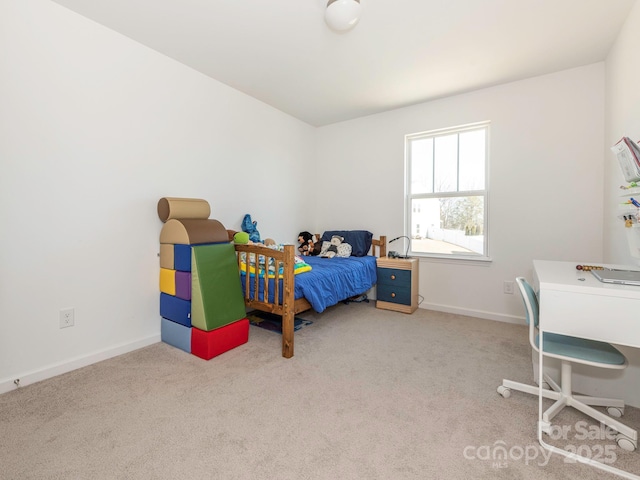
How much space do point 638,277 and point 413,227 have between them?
2.42 m

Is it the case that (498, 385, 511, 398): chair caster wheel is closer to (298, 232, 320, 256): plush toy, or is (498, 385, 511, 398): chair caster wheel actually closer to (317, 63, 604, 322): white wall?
(317, 63, 604, 322): white wall

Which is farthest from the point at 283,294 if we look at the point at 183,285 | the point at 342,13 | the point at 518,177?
the point at 518,177

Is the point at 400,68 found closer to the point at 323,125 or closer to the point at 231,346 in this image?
the point at 323,125

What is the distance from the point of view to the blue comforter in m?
2.59

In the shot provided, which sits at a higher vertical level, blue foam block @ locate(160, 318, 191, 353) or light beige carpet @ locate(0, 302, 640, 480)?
blue foam block @ locate(160, 318, 191, 353)

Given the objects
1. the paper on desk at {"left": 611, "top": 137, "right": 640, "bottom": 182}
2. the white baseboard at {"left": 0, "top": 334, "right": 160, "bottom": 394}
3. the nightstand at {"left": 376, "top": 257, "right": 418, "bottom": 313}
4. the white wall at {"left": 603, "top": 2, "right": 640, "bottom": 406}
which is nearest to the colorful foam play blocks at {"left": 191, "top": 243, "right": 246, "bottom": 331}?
the white baseboard at {"left": 0, "top": 334, "right": 160, "bottom": 394}

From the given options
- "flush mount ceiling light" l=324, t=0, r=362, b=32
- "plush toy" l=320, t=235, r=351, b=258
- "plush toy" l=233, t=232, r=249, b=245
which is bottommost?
"plush toy" l=320, t=235, r=351, b=258

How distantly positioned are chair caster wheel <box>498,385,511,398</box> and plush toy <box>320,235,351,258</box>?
2.21 m

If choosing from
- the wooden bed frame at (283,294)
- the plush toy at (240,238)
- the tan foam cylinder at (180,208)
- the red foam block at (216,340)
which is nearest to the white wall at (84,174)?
the tan foam cylinder at (180,208)

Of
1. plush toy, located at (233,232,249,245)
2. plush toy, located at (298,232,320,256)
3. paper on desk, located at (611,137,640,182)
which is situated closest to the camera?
paper on desk, located at (611,137,640,182)

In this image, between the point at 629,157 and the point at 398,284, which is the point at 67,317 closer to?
the point at 398,284

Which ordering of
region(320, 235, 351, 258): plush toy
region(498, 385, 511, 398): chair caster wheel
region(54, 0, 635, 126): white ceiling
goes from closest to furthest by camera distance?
region(498, 385, 511, 398): chair caster wheel < region(54, 0, 635, 126): white ceiling < region(320, 235, 351, 258): plush toy

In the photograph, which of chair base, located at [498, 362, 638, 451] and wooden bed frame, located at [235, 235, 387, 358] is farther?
wooden bed frame, located at [235, 235, 387, 358]

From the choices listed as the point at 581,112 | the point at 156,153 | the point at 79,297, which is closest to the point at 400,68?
the point at 581,112
